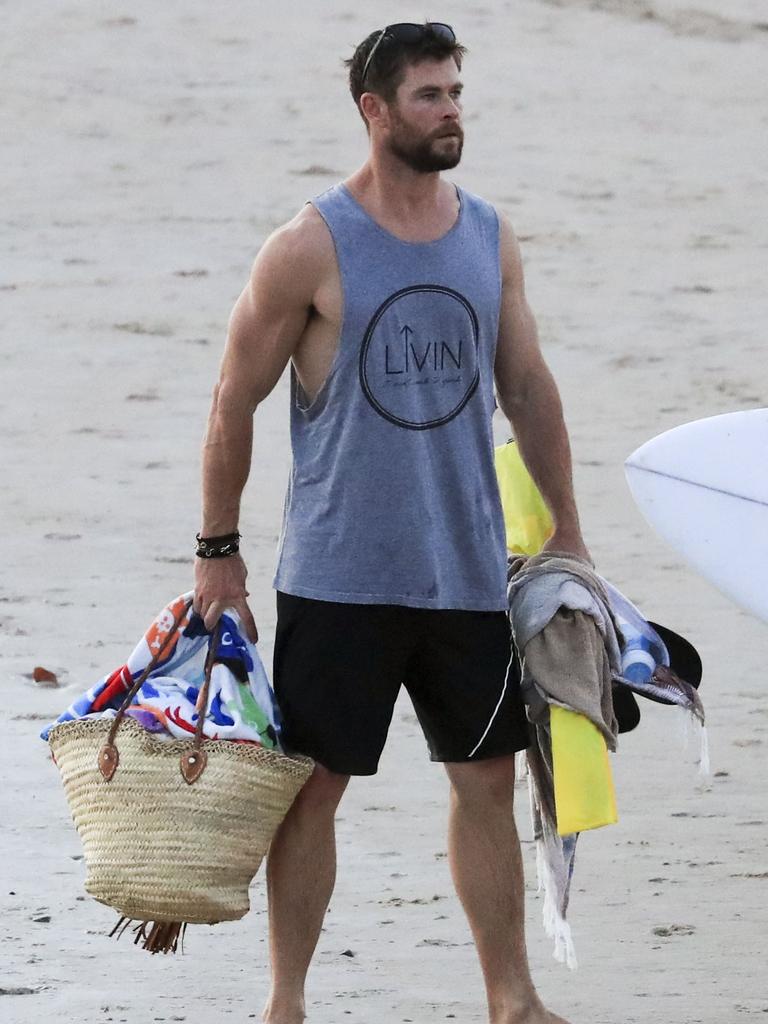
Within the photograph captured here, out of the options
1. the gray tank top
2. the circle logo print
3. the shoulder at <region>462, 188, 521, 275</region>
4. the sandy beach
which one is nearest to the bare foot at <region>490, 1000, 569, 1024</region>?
the sandy beach

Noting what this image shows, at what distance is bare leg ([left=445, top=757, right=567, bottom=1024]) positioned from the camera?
360 cm

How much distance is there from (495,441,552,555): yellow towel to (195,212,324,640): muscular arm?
0.57m

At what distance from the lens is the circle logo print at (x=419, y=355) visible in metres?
3.38

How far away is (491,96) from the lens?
12102mm

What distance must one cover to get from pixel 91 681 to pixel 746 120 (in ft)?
24.6

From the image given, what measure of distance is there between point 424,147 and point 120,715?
112 centimetres

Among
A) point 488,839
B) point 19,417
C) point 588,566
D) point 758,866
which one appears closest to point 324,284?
point 588,566

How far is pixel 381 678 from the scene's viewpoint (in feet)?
11.5

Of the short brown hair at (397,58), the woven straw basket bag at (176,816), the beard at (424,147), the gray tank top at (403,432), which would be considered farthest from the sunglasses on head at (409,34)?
the woven straw basket bag at (176,816)

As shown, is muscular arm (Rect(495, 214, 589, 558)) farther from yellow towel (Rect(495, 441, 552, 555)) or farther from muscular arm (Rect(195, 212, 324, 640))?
muscular arm (Rect(195, 212, 324, 640))

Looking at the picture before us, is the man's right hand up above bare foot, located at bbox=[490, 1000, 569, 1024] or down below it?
above

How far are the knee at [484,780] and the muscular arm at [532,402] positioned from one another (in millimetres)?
449

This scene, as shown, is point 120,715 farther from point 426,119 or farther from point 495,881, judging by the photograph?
point 426,119

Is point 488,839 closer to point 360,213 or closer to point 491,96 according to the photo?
point 360,213
